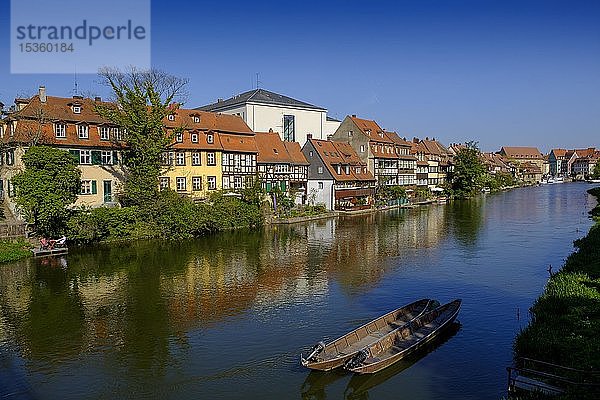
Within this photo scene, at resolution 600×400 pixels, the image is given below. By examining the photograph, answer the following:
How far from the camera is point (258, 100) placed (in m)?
55.5

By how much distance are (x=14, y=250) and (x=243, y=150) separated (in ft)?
65.8

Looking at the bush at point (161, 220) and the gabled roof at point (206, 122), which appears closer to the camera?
the bush at point (161, 220)

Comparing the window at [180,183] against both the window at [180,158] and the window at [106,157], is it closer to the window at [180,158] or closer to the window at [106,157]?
the window at [180,158]

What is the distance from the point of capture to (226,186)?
1639 inches

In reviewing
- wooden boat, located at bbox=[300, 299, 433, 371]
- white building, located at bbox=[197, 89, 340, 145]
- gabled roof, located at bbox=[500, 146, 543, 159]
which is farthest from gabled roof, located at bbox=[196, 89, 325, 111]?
gabled roof, located at bbox=[500, 146, 543, 159]

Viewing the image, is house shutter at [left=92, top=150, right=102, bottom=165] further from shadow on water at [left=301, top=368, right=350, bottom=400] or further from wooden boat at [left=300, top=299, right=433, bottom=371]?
shadow on water at [left=301, top=368, right=350, bottom=400]

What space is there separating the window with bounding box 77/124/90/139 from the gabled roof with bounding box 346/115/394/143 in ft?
107

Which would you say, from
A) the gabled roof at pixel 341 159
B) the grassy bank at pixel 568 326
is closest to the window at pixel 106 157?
the gabled roof at pixel 341 159

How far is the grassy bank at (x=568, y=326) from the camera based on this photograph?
11.9 meters

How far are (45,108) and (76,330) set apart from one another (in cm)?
2170

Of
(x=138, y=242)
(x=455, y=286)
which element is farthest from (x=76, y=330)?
(x=138, y=242)

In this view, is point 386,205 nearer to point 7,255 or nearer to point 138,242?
point 138,242

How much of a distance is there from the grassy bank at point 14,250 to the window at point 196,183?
13.9 meters

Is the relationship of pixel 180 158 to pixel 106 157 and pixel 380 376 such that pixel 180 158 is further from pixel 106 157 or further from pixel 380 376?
pixel 380 376
